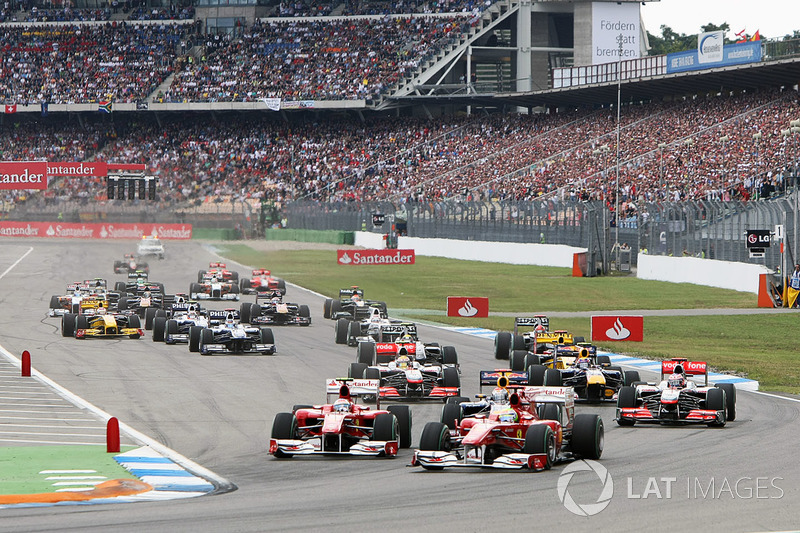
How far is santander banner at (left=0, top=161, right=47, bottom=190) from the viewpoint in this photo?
8912 cm

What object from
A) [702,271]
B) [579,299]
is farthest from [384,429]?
[702,271]

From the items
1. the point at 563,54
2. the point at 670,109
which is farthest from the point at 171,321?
Result: the point at 563,54

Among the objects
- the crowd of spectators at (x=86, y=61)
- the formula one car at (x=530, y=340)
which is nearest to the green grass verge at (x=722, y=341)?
the formula one car at (x=530, y=340)

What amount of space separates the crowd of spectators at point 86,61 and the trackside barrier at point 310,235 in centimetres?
1845

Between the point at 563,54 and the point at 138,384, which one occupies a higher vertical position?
Answer: the point at 563,54

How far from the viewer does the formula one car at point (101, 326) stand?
3130cm

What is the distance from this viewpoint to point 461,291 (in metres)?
48.5

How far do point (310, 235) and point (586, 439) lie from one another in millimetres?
69660

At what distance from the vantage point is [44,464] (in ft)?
47.0

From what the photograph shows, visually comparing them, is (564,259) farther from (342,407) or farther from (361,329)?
(342,407)

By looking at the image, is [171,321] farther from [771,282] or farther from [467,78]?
[467,78]

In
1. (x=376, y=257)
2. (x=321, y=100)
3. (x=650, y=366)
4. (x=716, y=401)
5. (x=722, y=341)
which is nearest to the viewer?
(x=716, y=401)

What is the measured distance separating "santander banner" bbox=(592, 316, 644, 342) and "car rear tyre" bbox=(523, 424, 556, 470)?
16.6 meters

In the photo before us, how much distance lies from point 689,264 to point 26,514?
133ft
